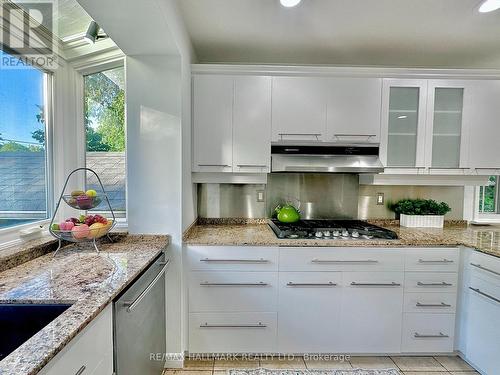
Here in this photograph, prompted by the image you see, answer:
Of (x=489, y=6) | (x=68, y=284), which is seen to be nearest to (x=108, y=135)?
(x=68, y=284)

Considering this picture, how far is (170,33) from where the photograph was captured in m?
1.58

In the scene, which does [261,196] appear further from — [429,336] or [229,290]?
[429,336]

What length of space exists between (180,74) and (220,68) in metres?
0.46

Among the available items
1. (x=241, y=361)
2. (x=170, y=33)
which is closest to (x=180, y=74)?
(x=170, y=33)

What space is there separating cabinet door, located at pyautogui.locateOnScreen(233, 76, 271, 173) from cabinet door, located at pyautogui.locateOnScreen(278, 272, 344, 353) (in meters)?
0.94

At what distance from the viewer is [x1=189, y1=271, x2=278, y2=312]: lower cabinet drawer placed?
198cm

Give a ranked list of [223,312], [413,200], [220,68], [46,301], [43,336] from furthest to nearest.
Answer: [413,200] < [220,68] < [223,312] < [46,301] < [43,336]

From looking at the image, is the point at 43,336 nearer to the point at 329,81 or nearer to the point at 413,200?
the point at 329,81

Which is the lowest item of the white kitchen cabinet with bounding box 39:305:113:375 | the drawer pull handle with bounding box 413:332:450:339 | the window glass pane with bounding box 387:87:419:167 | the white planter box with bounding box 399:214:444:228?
the drawer pull handle with bounding box 413:332:450:339

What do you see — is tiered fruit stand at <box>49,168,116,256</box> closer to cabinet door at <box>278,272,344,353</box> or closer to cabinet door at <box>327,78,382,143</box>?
cabinet door at <box>278,272,344,353</box>

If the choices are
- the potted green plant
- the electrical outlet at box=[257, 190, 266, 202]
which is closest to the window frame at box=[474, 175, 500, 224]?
the potted green plant

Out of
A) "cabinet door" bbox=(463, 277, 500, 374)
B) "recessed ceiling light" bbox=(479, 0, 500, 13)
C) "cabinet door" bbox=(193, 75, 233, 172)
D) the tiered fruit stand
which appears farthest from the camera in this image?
"cabinet door" bbox=(193, 75, 233, 172)

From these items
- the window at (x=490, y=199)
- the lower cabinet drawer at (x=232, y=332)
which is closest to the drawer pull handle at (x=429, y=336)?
the lower cabinet drawer at (x=232, y=332)

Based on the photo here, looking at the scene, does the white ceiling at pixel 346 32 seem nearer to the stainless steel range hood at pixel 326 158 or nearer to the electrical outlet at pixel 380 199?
the stainless steel range hood at pixel 326 158
